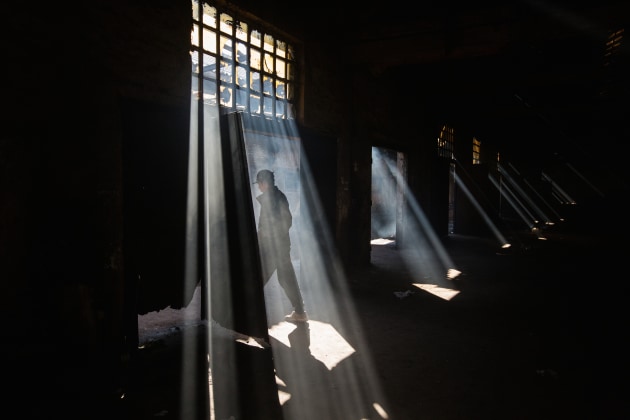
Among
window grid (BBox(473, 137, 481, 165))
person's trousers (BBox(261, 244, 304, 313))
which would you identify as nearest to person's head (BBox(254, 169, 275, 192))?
person's trousers (BBox(261, 244, 304, 313))

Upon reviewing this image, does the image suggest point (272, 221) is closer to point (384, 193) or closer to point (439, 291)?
point (439, 291)

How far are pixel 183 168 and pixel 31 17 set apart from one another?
5.79 ft

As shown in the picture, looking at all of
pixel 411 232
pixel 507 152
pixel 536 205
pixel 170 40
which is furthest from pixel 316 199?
pixel 507 152

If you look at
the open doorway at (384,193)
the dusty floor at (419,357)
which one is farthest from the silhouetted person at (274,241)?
the open doorway at (384,193)

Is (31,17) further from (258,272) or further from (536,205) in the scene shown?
(536,205)

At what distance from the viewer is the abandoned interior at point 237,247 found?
3084 mm

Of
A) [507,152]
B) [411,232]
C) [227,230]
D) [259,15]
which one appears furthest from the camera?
[507,152]

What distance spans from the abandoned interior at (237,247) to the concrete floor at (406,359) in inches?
1.0

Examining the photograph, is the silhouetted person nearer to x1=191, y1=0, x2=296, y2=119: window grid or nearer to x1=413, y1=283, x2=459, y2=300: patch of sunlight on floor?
x1=191, y1=0, x2=296, y2=119: window grid

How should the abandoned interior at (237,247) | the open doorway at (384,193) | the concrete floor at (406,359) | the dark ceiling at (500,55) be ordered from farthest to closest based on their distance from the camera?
the open doorway at (384,193), the dark ceiling at (500,55), the abandoned interior at (237,247), the concrete floor at (406,359)

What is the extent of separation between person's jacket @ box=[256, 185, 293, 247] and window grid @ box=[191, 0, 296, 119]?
1.30 metres

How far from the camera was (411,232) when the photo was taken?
10.9 metres

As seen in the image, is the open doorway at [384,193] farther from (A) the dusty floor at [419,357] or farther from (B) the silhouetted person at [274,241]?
(B) the silhouetted person at [274,241]

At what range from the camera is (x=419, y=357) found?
12.6 ft
